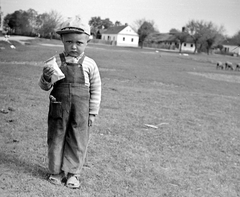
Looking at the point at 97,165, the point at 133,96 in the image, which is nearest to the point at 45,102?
the point at 133,96

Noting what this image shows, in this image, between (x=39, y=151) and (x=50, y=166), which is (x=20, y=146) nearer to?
(x=39, y=151)

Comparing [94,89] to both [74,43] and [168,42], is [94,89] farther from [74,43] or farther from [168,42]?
[168,42]

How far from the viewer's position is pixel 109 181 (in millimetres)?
3824

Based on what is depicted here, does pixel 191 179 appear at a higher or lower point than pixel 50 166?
lower

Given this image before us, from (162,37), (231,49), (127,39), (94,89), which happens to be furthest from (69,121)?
(162,37)

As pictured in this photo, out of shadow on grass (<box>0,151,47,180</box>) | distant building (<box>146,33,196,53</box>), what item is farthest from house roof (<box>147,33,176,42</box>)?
shadow on grass (<box>0,151,47,180</box>)

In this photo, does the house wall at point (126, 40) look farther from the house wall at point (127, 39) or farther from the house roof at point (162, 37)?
the house roof at point (162, 37)

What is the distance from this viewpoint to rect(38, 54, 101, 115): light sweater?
3332 millimetres

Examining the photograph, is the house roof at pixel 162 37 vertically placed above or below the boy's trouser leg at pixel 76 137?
above

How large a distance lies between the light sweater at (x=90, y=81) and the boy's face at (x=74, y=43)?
0.22 feet

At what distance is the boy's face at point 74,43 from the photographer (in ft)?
10.8

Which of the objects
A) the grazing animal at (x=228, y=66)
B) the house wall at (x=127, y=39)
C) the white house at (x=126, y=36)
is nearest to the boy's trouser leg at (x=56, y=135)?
the grazing animal at (x=228, y=66)

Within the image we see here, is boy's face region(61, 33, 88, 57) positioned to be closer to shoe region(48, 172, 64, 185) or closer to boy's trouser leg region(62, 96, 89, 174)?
boy's trouser leg region(62, 96, 89, 174)

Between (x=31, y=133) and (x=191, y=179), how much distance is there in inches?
100
